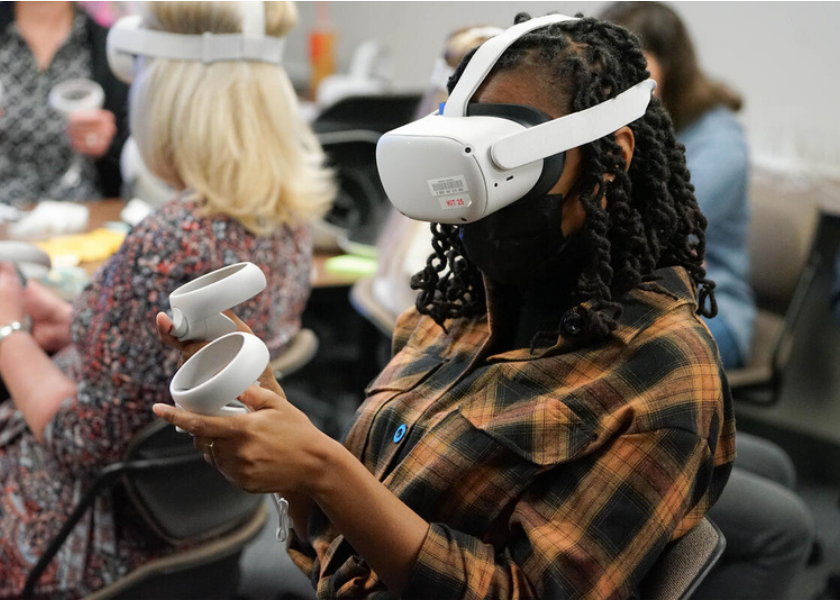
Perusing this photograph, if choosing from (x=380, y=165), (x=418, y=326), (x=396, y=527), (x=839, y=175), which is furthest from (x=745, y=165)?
(x=396, y=527)

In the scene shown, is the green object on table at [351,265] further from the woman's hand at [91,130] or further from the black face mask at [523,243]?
the black face mask at [523,243]

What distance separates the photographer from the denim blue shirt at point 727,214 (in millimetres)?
2250

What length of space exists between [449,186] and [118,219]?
5.83 ft

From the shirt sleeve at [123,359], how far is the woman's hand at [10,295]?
0.72ft

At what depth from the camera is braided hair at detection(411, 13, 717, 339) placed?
897mm

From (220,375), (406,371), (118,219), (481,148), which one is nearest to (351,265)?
(118,219)

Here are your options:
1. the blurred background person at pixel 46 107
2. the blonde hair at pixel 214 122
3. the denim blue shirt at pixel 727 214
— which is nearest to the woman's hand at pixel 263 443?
the blonde hair at pixel 214 122

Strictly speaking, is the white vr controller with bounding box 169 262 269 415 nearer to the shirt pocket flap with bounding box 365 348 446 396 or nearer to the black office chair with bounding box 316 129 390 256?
the shirt pocket flap with bounding box 365 348 446 396

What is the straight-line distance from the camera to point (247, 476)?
75 cm

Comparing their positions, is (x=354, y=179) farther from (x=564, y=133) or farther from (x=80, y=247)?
(x=564, y=133)

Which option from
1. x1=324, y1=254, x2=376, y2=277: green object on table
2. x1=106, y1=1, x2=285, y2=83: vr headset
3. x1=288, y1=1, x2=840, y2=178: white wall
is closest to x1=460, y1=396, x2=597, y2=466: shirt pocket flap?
x1=106, y1=1, x2=285, y2=83: vr headset

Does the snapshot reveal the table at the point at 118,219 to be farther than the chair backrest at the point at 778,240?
No

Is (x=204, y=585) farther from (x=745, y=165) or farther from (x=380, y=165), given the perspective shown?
(x=745, y=165)

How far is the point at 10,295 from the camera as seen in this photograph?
152cm
